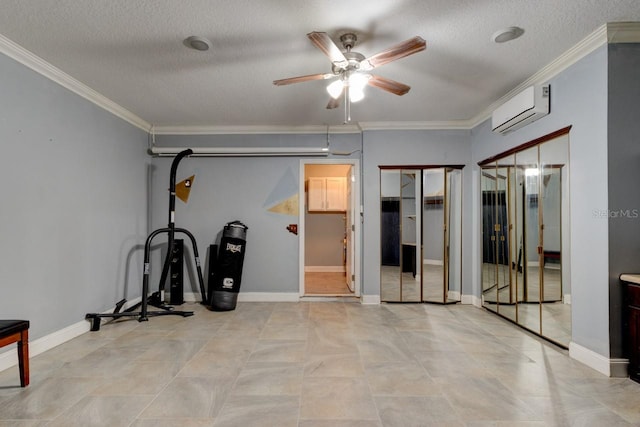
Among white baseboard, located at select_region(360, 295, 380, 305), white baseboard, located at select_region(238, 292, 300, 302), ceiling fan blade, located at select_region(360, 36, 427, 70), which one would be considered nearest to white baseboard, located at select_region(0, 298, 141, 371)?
white baseboard, located at select_region(238, 292, 300, 302)

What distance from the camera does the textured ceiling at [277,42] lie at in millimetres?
2172

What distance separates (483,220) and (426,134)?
4.73 feet

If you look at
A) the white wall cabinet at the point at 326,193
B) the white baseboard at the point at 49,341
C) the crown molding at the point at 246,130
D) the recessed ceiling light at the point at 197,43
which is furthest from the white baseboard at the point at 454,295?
the white baseboard at the point at 49,341

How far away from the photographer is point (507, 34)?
8.07 feet

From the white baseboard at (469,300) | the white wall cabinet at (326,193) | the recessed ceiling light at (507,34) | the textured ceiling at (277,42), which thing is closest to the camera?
the textured ceiling at (277,42)

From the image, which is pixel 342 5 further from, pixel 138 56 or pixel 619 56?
pixel 619 56

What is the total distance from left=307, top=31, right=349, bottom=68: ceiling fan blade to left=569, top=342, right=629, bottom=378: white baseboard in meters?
2.99

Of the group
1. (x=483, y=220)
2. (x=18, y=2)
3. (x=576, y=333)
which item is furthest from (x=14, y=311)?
(x=483, y=220)

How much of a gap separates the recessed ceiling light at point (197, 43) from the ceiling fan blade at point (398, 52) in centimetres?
125

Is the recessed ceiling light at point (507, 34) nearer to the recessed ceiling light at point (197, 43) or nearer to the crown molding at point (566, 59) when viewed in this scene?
the crown molding at point (566, 59)

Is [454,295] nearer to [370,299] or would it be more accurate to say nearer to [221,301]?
[370,299]

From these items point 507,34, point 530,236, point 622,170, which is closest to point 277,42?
point 507,34

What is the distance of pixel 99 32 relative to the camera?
2.45 meters

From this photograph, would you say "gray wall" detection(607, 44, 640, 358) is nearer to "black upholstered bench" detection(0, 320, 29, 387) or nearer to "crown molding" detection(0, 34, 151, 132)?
"black upholstered bench" detection(0, 320, 29, 387)
